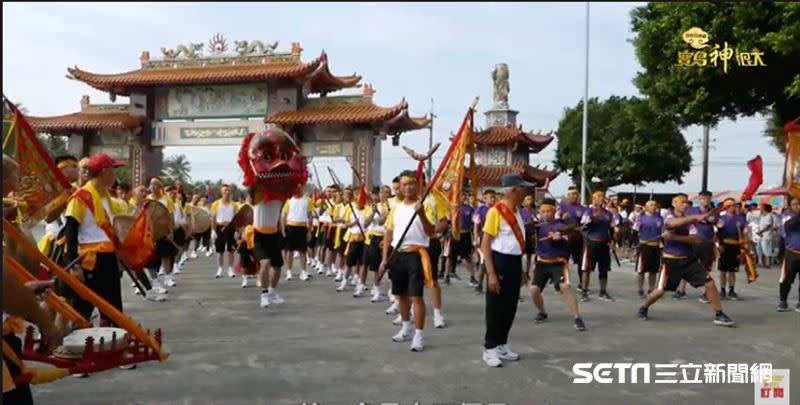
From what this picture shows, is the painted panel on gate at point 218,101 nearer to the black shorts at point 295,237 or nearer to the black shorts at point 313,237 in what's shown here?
the black shorts at point 313,237

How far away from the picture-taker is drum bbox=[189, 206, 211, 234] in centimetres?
1261

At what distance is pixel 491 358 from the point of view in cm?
530

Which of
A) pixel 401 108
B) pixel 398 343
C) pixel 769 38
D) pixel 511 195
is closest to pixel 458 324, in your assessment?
pixel 398 343

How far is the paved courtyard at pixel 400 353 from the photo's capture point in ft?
14.8

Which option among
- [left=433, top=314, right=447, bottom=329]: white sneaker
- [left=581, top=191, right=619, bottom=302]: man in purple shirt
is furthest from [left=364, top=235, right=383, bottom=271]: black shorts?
[left=581, top=191, right=619, bottom=302]: man in purple shirt

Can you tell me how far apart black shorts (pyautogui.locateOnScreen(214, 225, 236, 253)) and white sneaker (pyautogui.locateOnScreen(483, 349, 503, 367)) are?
675 cm

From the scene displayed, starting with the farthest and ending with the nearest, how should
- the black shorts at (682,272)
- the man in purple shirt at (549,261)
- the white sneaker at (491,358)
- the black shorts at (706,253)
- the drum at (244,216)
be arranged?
the drum at (244,216)
the black shorts at (706,253)
the black shorts at (682,272)
the man in purple shirt at (549,261)
the white sneaker at (491,358)

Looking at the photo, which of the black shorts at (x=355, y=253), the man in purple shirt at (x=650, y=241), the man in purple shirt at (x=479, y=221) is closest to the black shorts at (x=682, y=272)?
the man in purple shirt at (x=650, y=241)

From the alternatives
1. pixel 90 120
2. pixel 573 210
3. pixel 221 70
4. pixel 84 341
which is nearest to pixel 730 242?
pixel 573 210

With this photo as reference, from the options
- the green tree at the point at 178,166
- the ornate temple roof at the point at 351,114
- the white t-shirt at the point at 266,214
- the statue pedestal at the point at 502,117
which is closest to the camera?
the white t-shirt at the point at 266,214

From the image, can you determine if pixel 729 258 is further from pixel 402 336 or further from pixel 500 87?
pixel 500 87

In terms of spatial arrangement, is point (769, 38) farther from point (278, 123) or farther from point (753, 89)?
point (278, 123)

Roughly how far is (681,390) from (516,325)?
260 cm

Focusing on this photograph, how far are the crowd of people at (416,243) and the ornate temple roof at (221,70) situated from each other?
374 inches
